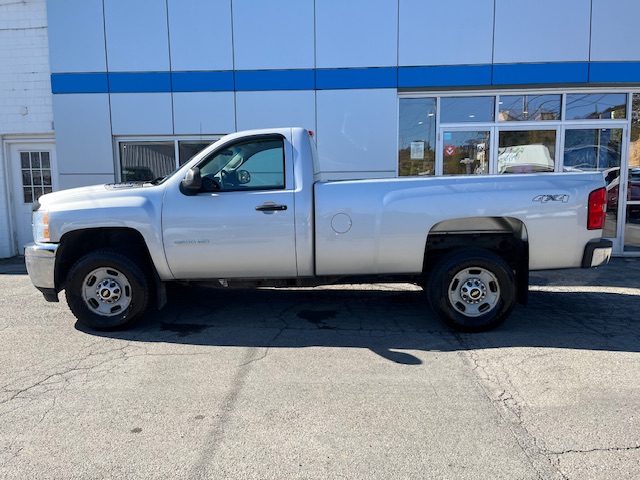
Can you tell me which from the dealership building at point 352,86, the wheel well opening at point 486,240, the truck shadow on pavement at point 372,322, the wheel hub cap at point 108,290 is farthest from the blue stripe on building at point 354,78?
the wheel hub cap at point 108,290

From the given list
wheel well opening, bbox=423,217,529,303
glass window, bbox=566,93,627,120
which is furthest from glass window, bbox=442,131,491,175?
wheel well opening, bbox=423,217,529,303

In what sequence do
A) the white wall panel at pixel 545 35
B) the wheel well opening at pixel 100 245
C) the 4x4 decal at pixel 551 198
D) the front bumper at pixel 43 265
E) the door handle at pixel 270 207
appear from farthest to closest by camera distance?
the white wall panel at pixel 545 35, the wheel well opening at pixel 100 245, the front bumper at pixel 43 265, the door handle at pixel 270 207, the 4x4 decal at pixel 551 198

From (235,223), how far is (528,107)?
23.6 feet

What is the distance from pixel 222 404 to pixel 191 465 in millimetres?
722

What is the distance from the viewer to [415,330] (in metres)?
5.02

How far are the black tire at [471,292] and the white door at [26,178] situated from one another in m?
9.12

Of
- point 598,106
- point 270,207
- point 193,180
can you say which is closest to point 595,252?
point 270,207

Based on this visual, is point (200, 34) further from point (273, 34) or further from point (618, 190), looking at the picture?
point (618, 190)

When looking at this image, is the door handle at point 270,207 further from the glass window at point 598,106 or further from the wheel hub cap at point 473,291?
the glass window at point 598,106

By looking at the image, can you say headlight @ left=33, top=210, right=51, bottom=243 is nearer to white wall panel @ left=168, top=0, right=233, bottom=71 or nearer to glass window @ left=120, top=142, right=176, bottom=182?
glass window @ left=120, top=142, right=176, bottom=182

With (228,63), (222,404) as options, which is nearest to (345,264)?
(222,404)

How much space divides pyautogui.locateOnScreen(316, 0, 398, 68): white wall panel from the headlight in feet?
19.4

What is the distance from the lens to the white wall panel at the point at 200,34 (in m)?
8.98

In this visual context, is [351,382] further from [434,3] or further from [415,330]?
[434,3]
